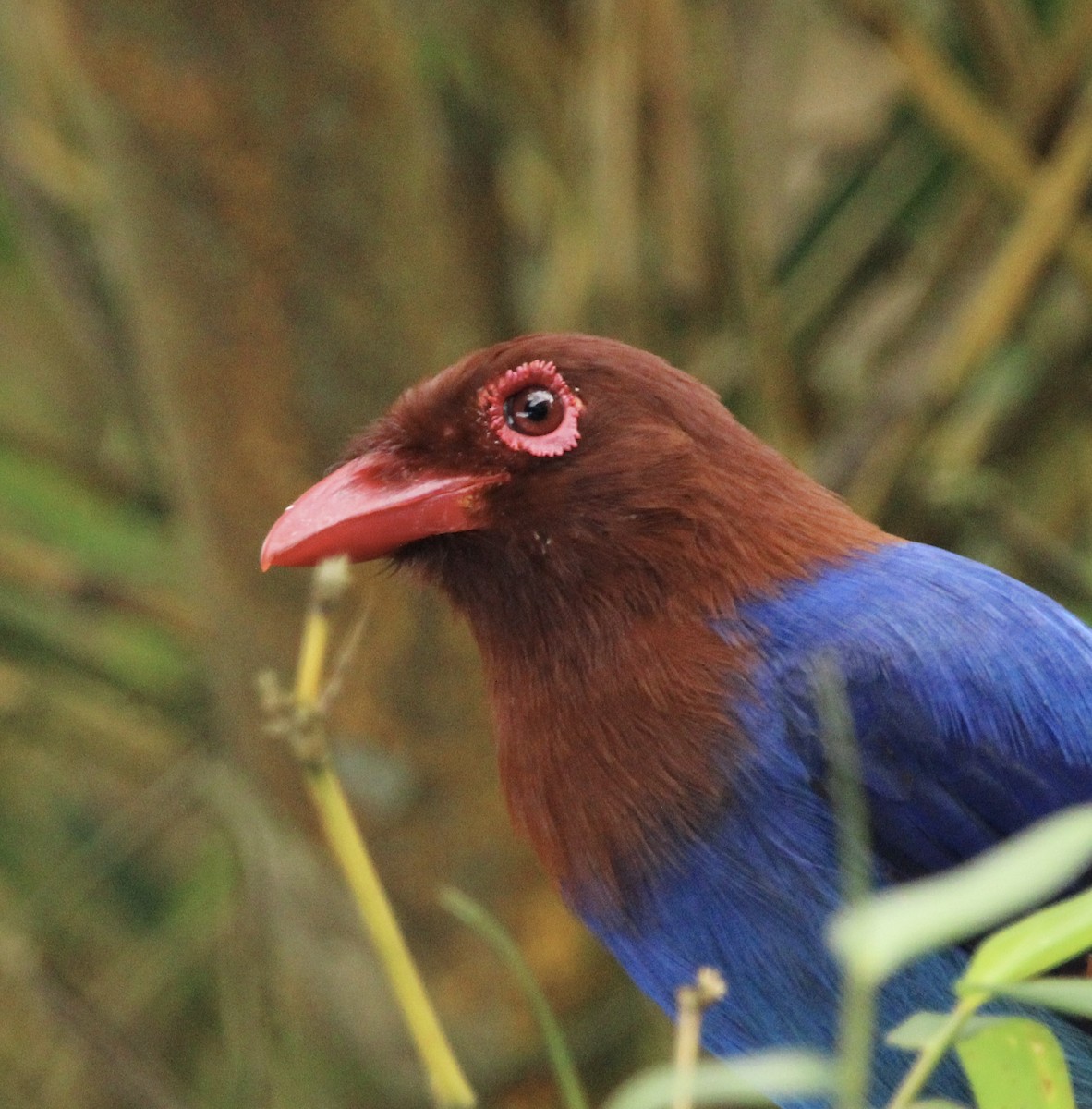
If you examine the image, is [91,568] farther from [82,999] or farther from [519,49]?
[519,49]

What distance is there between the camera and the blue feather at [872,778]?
6.19ft

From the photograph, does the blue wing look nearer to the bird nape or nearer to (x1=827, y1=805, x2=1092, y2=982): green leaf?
the bird nape

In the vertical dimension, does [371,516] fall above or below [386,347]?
below

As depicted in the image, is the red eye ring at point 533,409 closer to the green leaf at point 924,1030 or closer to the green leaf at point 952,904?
the green leaf at point 924,1030

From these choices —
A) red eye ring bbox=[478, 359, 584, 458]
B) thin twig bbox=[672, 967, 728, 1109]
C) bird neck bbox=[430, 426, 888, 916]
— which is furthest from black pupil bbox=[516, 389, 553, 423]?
thin twig bbox=[672, 967, 728, 1109]

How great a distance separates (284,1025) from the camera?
3.34m

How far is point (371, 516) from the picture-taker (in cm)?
204

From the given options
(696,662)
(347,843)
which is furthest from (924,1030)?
(696,662)

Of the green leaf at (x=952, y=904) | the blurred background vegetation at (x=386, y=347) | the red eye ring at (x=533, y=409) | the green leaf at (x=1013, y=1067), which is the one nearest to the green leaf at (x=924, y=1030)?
the green leaf at (x=1013, y=1067)

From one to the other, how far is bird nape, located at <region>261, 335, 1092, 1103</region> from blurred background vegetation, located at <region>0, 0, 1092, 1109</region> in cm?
28

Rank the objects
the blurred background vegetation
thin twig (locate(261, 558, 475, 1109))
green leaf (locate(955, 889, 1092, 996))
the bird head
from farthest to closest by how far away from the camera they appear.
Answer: the blurred background vegetation < the bird head < thin twig (locate(261, 558, 475, 1109)) < green leaf (locate(955, 889, 1092, 996))

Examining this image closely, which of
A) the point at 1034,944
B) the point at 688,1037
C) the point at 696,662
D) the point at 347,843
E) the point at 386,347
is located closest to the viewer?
the point at 1034,944

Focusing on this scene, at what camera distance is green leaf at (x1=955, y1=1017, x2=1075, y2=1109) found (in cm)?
112

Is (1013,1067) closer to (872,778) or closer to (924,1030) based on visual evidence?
(924,1030)
